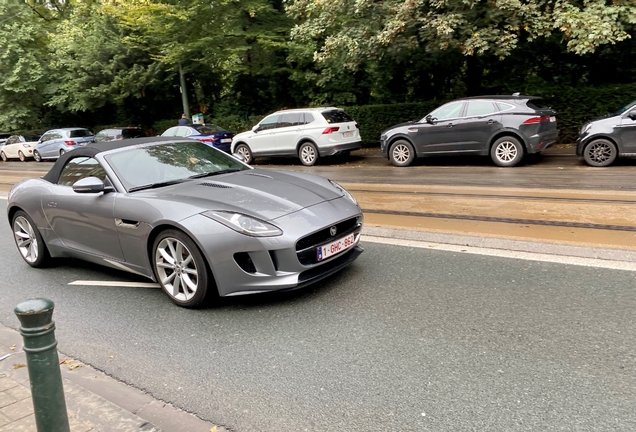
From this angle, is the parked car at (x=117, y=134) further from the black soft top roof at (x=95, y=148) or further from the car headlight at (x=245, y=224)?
the car headlight at (x=245, y=224)

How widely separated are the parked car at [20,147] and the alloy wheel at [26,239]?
2326 cm

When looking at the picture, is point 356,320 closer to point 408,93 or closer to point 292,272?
point 292,272

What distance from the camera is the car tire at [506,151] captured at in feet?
37.5

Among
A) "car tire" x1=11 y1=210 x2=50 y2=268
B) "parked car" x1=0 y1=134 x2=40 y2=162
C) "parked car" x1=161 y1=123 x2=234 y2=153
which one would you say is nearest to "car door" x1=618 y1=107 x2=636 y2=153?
"car tire" x1=11 y1=210 x2=50 y2=268

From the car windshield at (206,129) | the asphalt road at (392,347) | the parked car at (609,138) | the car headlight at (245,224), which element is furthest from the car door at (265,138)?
the car headlight at (245,224)

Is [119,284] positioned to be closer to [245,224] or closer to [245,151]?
[245,224]

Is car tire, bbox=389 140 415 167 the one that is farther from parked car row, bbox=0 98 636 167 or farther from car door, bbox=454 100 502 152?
car door, bbox=454 100 502 152

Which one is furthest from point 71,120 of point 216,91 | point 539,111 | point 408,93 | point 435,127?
point 539,111

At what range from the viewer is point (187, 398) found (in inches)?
Answer: 124

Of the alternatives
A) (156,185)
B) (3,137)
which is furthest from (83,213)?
(3,137)

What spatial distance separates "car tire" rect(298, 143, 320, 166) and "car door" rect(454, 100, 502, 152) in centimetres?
435

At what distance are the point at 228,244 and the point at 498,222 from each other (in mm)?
4012

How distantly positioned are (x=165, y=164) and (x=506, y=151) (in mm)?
8783

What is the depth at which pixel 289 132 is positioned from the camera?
1534 cm
